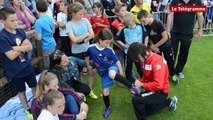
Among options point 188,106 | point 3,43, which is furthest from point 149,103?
point 3,43

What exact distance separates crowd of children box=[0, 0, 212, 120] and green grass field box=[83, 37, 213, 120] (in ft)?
0.49

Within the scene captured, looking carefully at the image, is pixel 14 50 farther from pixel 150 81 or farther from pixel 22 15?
pixel 150 81

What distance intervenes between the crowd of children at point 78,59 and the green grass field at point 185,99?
15cm

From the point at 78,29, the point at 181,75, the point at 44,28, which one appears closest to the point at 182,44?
the point at 181,75

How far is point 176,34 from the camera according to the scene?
16.9ft

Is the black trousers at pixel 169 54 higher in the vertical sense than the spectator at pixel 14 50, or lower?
lower

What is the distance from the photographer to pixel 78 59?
14.3 feet

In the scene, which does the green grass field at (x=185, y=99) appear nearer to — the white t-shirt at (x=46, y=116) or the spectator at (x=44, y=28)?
the spectator at (x=44, y=28)

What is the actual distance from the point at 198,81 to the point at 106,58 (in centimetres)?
222

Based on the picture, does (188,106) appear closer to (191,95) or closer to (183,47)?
(191,95)

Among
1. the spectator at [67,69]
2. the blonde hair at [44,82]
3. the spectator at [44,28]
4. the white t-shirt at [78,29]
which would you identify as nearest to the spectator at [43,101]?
the blonde hair at [44,82]

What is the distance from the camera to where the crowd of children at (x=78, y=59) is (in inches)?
128

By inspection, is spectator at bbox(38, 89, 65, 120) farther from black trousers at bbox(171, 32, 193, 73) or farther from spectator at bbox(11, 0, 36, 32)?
black trousers at bbox(171, 32, 193, 73)

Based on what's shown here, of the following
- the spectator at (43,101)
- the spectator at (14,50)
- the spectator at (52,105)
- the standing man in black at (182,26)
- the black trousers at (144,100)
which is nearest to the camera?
the spectator at (52,105)
